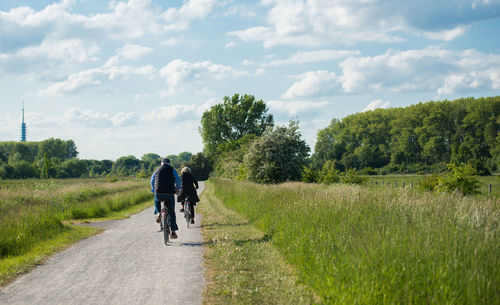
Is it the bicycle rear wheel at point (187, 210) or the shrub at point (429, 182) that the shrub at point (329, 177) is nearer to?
the shrub at point (429, 182)

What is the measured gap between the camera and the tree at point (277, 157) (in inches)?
1248

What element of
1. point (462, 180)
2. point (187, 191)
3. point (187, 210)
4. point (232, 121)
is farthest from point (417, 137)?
point (187, 210)

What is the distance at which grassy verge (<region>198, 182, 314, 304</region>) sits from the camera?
6.43m

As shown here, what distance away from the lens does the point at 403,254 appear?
5434 mm

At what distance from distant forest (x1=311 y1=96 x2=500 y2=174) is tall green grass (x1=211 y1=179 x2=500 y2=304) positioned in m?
65.6

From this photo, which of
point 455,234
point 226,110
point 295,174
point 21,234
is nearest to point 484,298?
point 455,234

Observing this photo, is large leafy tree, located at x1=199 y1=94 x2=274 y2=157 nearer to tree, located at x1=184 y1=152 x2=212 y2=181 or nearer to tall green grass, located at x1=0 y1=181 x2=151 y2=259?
tree, located at x1=184 y1=152 x2=212 y2=181

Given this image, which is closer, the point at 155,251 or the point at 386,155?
the point at 155,251

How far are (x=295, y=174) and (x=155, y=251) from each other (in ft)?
75.5

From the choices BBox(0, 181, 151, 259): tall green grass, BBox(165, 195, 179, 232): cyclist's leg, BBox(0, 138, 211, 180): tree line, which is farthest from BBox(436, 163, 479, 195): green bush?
BBox(0, 138, 211, 180): tree line

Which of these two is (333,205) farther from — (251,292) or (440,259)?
(440,259)

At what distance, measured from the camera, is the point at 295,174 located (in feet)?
106

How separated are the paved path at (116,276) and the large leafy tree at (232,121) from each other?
66.1 m

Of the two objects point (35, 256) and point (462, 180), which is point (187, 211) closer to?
point (35, 256)
